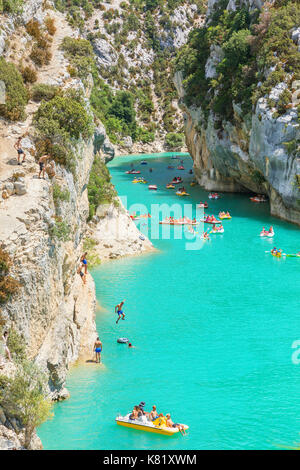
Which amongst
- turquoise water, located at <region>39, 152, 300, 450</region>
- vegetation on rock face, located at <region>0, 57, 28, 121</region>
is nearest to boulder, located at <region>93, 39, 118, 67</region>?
turquoise water, located at <region>39, 152, 300, 450</region>

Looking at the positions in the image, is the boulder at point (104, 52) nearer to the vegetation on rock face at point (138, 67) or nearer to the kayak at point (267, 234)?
the vegetation on rock face at point (138, 67)

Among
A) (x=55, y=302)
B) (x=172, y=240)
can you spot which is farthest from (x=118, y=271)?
(x=55, y=302)

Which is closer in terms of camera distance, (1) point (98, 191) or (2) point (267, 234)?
(1) point (98, 191)

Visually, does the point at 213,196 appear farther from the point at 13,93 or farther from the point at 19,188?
the point at 19,188

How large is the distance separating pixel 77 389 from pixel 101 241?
25122 millimetres

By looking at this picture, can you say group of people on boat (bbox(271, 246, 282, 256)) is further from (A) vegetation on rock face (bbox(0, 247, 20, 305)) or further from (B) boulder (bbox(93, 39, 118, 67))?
(B) boulder (bbox(93, 39, 118, 67))

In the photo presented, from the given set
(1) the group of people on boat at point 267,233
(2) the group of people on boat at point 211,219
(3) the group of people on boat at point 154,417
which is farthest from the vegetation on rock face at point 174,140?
(3) the group of people on boat at point 154,417

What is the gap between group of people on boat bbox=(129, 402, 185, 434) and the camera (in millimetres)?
25719

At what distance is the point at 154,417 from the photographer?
2630 cm

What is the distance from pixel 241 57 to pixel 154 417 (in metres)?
59.9

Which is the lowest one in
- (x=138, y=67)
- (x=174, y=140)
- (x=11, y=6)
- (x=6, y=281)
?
(x=174, y=140)

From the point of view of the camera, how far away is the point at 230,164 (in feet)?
267

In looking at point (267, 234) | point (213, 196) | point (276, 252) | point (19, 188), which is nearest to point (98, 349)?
point (19, 188)

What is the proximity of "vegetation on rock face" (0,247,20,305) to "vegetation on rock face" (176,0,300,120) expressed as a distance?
5059 cm
